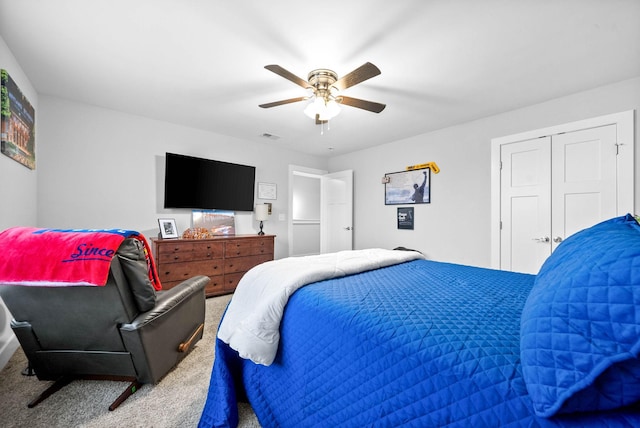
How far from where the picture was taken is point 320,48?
2.06 meters

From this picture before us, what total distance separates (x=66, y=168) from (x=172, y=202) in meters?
1.14

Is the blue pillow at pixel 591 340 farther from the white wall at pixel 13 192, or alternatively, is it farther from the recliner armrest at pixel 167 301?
the white wall at pixel 13 192

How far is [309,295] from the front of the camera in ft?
4.02

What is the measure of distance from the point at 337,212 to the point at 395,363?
4.59 metres

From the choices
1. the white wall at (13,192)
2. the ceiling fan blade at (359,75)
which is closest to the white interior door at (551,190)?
the ceiling fan blade at (359,75)

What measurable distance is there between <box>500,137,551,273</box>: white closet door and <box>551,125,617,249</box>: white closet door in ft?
0.25

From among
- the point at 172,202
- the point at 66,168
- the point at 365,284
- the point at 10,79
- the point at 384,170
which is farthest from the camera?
the point at 384,170

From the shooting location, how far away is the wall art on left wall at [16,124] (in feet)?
6.48

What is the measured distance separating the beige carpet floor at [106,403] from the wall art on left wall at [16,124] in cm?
169

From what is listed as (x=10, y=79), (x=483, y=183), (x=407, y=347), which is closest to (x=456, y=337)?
(x=407, y=347)

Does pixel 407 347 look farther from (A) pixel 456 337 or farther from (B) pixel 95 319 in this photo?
(B) pixel 95 319

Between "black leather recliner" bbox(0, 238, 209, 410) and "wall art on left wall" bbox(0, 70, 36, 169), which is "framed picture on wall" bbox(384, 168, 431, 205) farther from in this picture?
"wall art on left wall" bbox(0, 70, 36, 169)

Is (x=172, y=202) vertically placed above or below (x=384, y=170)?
below

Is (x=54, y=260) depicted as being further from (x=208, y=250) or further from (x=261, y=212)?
(x=261, y=212)
